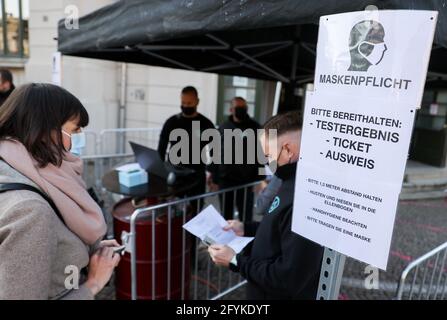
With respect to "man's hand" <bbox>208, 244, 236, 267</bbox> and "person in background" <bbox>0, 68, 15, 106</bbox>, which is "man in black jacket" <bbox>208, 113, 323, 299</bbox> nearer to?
"man's hand" <bbox>208, 244, 236, 267</bbox>

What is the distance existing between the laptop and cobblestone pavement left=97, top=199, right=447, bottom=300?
37.3 inches

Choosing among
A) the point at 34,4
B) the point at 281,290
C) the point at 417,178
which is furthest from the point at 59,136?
the point at 34,4

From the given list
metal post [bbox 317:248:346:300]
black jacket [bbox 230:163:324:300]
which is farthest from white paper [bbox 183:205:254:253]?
metal post [bbox 317:248:346:300]

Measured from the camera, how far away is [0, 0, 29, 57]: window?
830 cm

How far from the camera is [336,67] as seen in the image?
119 centimetres

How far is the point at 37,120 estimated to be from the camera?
1.17m

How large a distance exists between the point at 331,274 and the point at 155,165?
1951 mm

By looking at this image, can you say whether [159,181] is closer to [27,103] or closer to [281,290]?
[281,290]

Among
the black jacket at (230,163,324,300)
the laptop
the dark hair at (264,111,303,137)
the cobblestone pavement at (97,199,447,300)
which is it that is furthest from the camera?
the cobblestone pavement at (97,199,447,300)

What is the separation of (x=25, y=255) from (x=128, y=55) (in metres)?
3.22

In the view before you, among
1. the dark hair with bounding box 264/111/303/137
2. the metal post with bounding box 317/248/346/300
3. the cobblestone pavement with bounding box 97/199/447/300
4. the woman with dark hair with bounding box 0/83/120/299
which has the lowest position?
the cobblestone pavement with bounding box 97/199/447/300

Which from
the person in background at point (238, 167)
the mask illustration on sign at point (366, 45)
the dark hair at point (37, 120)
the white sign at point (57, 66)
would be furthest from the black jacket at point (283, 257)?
the white sign at point (57, 66)

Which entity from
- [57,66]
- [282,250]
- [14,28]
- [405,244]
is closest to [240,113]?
[57,66]

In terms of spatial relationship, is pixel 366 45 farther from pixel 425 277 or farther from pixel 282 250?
pixel 425 277
